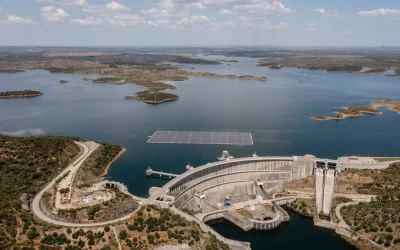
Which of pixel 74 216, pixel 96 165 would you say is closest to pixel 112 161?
pixel 96 165

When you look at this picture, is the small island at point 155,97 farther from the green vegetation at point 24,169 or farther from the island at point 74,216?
the island at point 74,216

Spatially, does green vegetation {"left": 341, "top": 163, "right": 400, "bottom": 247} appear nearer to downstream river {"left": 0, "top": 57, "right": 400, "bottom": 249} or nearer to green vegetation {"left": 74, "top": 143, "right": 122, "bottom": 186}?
downstream river {"left": 0, "top": 57, "right": 400, "bottom": 249}

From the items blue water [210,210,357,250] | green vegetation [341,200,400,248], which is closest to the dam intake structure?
blue water [210,210,357,250]

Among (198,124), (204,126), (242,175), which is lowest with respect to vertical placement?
(242,175)

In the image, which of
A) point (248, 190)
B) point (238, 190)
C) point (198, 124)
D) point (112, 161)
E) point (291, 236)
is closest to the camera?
point (291, 236)

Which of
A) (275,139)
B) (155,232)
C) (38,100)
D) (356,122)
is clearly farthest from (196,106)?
(155,232)

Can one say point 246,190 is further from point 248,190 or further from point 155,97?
point 155,97

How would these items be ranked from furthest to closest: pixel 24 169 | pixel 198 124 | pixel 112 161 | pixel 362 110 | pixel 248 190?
pixel 362 110 < pixel 198 124 < pixel 112 161 < pixel 248 190 < pixel 24 169
